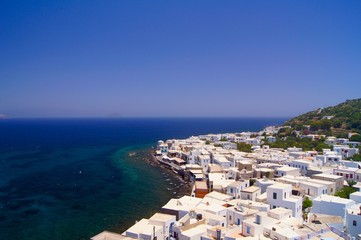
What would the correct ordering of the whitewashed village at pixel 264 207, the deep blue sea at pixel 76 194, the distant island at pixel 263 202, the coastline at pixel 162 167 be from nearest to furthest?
1. the whitewashed village at pixel 264 207
2. the distant island at pixel 263 202
3. the deep blue sea at pixel 76 194
4. the coastline at pixel 162 167

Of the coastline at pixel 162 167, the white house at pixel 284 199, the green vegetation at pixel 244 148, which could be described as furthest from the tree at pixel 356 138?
the white house at pixel 284 199

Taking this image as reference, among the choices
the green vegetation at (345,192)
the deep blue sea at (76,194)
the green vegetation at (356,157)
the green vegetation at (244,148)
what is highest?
the green vegetation at (356,157)

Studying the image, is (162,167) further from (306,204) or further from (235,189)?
(306,204)

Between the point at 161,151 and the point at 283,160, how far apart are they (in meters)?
37.2

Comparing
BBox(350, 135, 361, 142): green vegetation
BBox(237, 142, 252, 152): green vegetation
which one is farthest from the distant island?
BBox(237, 142, 252, 152): green vegetation

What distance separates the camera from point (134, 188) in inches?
1853

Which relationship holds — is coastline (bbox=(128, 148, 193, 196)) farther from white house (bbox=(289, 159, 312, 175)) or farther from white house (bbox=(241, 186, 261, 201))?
white house (bbox=(289, 159, 312, 175))

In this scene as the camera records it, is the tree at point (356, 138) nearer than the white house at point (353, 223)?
No

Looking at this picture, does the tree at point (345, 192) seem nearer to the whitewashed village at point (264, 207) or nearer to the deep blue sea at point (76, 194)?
the whitewashed village at point (264, 207)

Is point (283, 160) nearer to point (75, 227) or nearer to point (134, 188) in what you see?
point (134, 188)

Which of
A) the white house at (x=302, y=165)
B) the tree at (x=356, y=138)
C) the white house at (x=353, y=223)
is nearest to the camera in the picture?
the white house at (x=353, y=223)

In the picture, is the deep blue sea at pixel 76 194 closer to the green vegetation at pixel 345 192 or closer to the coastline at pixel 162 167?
the coastline at pixel 162 167

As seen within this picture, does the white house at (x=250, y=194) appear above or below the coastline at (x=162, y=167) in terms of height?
above

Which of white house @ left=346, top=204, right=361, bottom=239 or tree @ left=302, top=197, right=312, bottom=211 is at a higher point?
white house @ left=346, top=204, right=361, bottom=239
